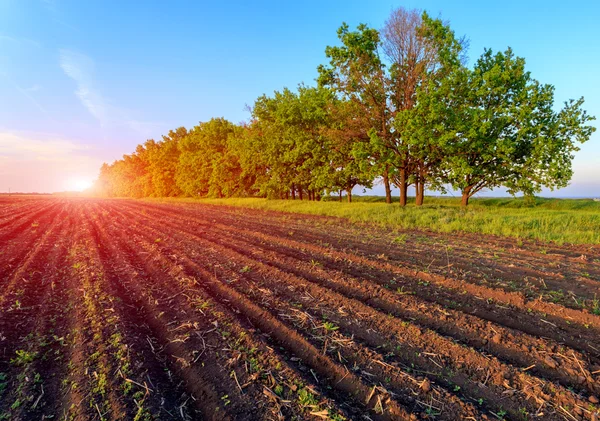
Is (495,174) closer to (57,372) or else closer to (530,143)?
(530,143)

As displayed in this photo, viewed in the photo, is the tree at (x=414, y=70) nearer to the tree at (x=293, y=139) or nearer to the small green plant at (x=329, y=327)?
the tree at (x=293, y=139)

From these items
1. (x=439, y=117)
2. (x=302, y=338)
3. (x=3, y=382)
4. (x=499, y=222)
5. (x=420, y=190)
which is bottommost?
(x=3, y=382)

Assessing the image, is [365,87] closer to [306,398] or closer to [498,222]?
[498,222]

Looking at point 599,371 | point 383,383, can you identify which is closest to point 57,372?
point 383,383

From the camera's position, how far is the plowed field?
2.79m

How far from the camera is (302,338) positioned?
3879 mm

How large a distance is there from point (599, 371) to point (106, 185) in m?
116

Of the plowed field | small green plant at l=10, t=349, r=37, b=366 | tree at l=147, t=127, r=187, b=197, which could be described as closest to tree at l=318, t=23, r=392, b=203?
the plowed field

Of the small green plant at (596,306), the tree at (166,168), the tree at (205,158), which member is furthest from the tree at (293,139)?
the tree at (166,168)

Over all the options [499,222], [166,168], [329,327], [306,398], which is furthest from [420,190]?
[166,168]

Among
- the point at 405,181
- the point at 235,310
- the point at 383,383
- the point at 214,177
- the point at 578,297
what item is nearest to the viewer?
the point at 383,383

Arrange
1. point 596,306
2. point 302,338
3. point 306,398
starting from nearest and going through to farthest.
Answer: point 306,398
point 302,338
point 596,306

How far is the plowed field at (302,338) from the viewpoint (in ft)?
9.14

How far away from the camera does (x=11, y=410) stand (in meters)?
2.77
